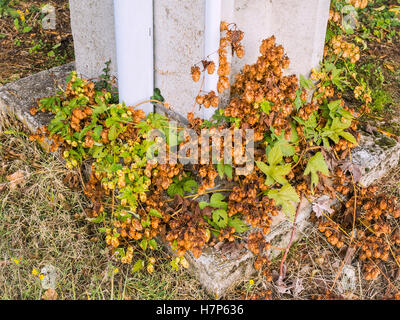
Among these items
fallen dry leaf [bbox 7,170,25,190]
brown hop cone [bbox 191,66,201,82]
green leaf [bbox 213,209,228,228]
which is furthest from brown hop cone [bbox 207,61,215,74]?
fallen dry leaf [bbox 7,170,25,190]

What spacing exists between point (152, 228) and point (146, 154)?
1.35 feet

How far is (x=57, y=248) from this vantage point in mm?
2496

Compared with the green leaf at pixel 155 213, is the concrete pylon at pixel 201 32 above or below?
above

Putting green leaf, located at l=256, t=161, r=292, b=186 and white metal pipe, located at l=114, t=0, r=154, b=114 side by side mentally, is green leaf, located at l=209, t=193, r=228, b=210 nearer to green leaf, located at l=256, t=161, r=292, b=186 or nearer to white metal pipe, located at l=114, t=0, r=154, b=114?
green leaf, located at l=256, t=161, r=292, b=186

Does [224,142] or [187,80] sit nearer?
[224,142]

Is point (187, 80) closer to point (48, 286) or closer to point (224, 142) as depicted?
point (224, 142)

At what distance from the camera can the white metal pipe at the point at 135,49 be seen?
2.46 meters

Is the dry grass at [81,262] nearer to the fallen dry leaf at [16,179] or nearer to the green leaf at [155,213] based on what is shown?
the fallen dry leaf at [16,179]

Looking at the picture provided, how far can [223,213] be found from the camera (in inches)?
92.2

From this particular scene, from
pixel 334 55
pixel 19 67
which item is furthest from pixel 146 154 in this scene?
pixel 19 67

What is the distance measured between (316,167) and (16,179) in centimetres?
191

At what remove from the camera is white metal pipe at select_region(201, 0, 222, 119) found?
2.16 m

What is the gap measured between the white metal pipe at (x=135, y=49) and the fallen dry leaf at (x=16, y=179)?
844 millimetres

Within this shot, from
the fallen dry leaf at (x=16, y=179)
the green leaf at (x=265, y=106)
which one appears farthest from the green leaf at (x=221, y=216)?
the fallen dry leaf at (x=16, y=179)
